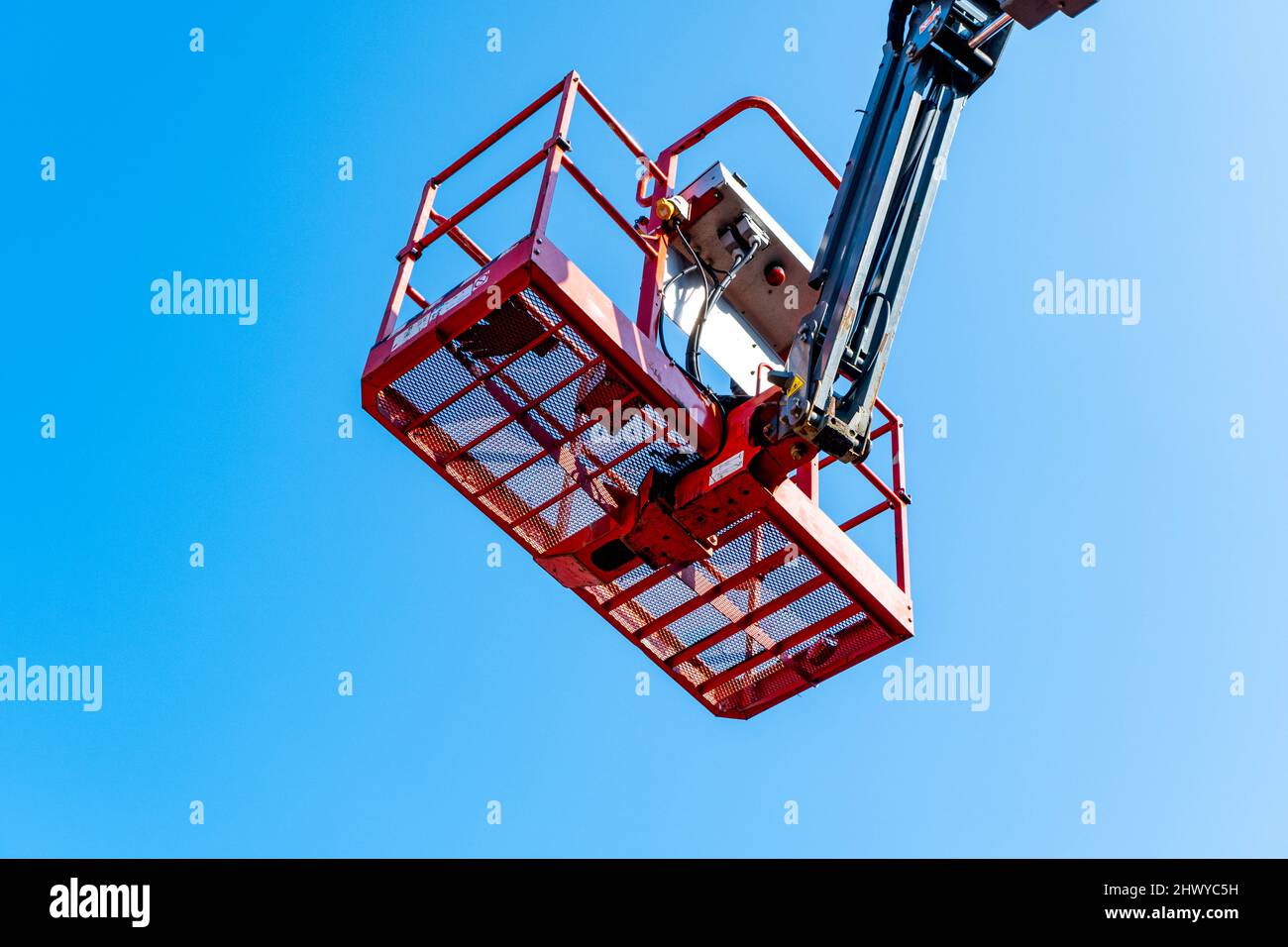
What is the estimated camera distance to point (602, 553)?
12.0 meters

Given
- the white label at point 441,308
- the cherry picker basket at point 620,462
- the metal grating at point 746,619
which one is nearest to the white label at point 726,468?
the cherry picker basket at point 620,462

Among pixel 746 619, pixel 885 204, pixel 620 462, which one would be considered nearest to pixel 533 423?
pixel 620 462

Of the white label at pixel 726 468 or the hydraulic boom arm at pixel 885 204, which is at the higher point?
the hydraulic boom arm at pixel 885 204

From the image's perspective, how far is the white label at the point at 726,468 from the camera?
11.2 m

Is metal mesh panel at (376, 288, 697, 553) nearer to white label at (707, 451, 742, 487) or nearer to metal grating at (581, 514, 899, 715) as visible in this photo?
white label at (707, 451, 742, 487)

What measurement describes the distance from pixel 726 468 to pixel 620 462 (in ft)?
2.44

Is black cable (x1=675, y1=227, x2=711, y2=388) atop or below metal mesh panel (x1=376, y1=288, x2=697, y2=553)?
atop

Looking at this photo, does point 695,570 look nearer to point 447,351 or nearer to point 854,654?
point 854,654

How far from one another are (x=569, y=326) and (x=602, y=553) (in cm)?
194

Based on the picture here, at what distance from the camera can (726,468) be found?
11203mm

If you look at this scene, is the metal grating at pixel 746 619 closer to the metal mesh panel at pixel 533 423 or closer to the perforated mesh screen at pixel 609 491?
the perforated mesh screen at pixel 609 491

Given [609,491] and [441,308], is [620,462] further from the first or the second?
[441,308]

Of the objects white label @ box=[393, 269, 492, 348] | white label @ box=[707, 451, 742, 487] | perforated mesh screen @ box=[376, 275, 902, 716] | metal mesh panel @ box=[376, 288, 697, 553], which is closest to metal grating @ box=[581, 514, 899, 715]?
perforated mesh screen @ box=[376, 275, 902, 716]

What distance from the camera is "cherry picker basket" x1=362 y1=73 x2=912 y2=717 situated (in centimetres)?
1078
